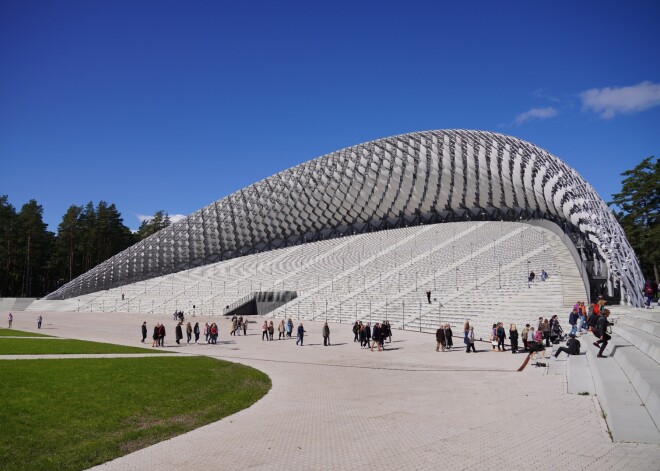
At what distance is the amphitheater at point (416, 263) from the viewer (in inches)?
429

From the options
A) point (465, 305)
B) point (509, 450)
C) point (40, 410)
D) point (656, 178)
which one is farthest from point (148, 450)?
point (656, 178)

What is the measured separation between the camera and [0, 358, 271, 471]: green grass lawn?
20.2 ft

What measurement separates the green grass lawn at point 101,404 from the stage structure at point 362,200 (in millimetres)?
32668

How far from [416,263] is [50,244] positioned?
56175mm

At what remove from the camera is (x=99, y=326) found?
1054 inches

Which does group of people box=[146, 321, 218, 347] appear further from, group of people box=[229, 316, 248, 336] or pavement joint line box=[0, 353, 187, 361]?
pavement joint line box=[0, 353, 187, 361]

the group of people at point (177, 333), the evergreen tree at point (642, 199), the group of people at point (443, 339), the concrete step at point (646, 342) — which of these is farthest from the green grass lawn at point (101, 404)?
the evergreen tree at point (642, 199)

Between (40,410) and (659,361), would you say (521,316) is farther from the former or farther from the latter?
(40,410)

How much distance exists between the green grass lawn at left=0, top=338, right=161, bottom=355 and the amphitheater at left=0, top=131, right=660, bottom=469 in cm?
378

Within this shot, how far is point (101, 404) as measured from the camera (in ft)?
27.2

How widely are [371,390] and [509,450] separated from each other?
4.46 meters

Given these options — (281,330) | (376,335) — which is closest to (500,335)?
(376,335)

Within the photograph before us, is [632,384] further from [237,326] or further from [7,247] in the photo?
[7,247]

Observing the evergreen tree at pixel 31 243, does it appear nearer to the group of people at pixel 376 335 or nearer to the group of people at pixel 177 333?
the group of people at pixel 177 333
